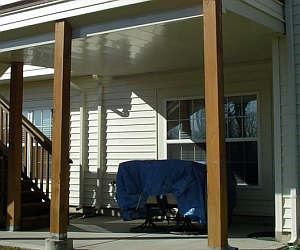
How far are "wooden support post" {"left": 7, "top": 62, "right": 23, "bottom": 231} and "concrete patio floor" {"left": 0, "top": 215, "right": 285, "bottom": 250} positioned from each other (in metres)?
0.51

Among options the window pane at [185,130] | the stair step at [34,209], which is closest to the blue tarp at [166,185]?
the window pane at [185,130]

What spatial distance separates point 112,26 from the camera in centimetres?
696

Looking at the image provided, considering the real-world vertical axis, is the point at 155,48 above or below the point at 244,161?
above

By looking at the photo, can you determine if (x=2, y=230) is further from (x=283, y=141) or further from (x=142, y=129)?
(x=283, y=141)

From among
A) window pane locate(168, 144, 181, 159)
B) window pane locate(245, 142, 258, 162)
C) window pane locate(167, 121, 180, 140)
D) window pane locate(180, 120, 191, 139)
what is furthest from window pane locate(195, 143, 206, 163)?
window pane locate(245, 142, 258, 162)

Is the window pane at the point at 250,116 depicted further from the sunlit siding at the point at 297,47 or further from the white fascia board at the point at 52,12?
the white fascia board at the point at 52,12

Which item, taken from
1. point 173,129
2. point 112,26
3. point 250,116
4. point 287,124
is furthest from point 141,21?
point 173,129

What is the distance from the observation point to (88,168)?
11859 mm

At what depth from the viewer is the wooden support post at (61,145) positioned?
692 cm

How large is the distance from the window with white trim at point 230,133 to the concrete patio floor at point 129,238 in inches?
44.4

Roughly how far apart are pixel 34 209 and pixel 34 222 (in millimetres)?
368

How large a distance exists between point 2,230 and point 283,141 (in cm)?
503

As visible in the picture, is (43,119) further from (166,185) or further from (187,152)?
(166,185)

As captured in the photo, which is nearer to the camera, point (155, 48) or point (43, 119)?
point (155, 48)
